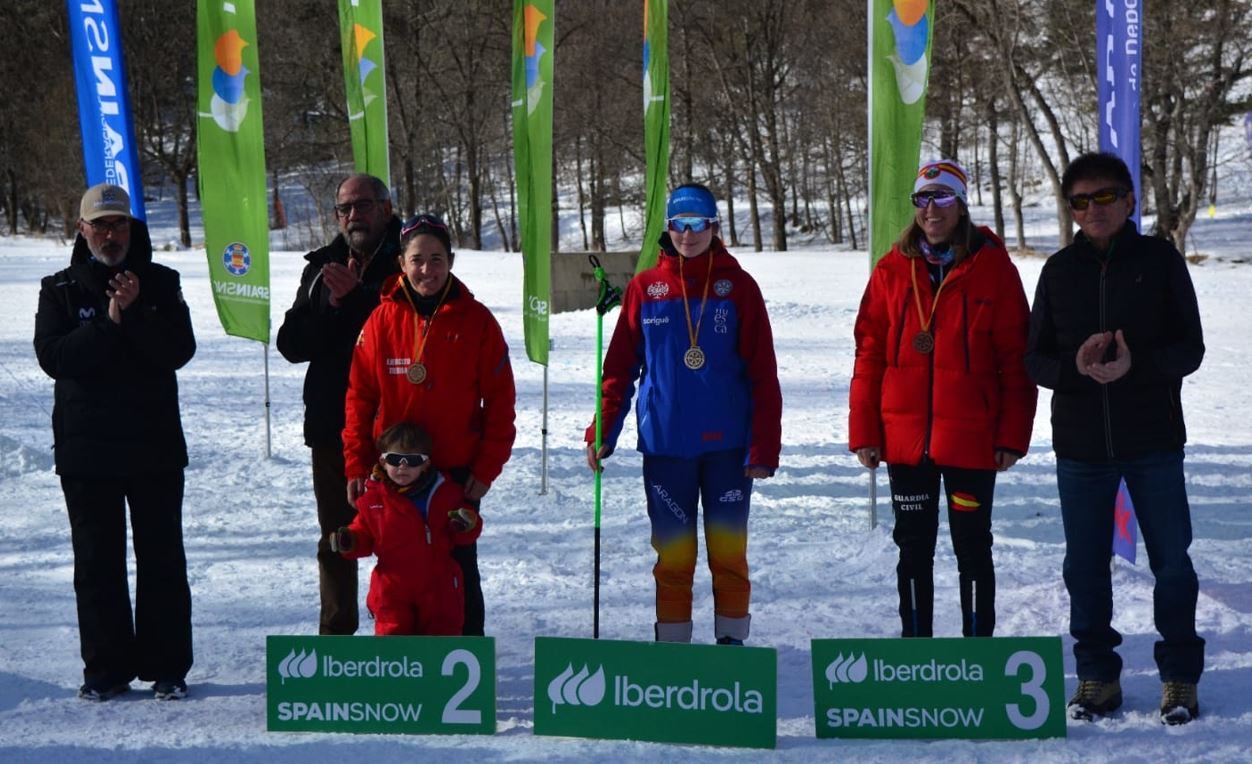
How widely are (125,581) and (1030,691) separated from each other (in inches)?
126

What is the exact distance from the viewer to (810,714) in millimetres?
4078

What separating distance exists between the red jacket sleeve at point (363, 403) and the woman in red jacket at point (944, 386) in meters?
1.70

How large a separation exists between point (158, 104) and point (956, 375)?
3928cm

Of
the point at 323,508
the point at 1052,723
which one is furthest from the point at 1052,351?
the point at 323,508

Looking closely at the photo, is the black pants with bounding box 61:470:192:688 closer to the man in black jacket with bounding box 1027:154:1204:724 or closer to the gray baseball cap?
the gray baseball cap

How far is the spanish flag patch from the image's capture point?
4.16m

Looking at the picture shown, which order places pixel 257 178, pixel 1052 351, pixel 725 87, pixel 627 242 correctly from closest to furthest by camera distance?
1. pixel 1052 351
2. pixel 257 178
3. pixel 725 87
4. pixel 627 242

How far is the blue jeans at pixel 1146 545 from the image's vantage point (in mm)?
3908

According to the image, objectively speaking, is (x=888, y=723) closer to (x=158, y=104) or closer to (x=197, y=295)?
(x=197, y=295)

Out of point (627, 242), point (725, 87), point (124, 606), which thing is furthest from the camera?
point (627, 242)

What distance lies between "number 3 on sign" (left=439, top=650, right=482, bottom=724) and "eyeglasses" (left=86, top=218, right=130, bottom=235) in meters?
1.94

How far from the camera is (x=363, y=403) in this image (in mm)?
4297

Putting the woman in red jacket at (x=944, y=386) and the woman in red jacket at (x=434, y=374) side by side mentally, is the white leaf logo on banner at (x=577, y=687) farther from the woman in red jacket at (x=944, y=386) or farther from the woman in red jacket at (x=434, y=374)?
the woman in red jacket at (x=944, y=386)

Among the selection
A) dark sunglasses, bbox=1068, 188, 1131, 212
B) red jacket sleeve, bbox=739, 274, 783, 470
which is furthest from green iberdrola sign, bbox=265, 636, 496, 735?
dark sunglasses, bbox=1068, 188, 1131, 212
